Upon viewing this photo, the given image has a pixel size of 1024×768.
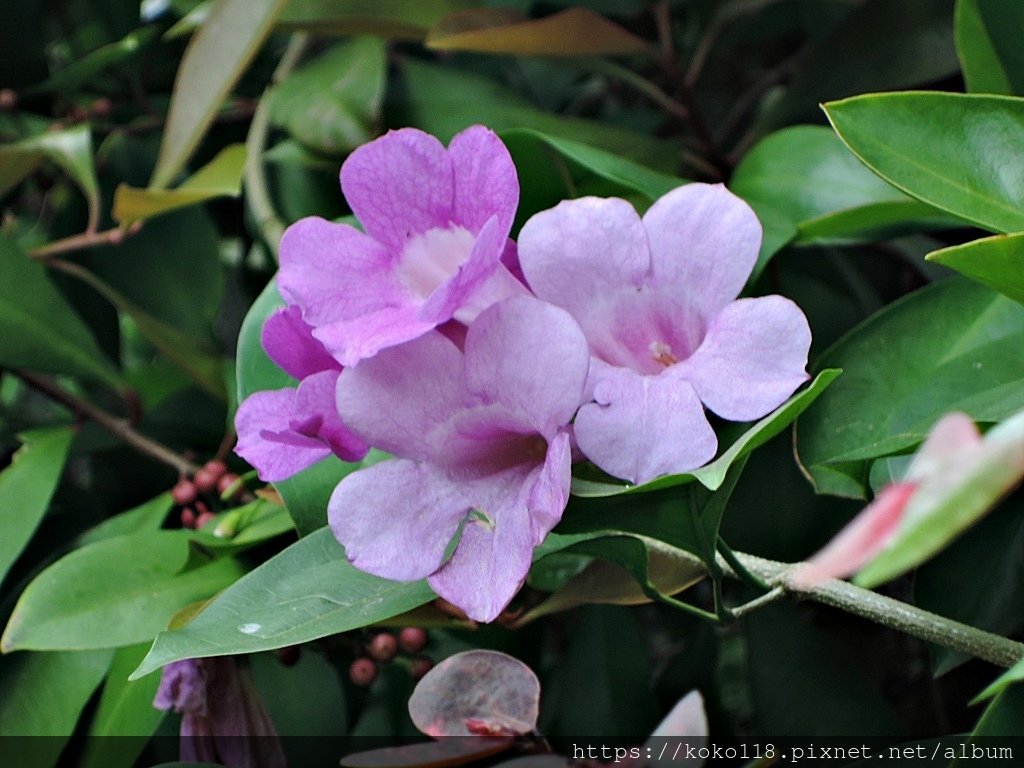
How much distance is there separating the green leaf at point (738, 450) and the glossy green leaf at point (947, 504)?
172 mm

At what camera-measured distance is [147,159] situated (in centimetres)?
100

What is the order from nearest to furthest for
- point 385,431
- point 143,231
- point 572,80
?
point 385,431, point 143,231, point 572,80

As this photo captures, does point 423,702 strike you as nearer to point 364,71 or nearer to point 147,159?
point 364,71

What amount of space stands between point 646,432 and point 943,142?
0.20m

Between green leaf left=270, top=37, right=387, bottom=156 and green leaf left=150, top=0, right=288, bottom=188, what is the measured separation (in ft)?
0.17

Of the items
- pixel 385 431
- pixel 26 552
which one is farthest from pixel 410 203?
pixel 26 552

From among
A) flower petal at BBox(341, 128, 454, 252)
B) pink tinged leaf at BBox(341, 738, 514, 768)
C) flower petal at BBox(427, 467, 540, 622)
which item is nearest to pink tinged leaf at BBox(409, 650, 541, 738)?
pink tinged leaf at BBox(341, 738, 514, 768)

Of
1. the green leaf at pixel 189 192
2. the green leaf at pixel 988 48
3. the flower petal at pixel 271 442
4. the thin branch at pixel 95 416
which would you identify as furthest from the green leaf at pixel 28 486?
the green leaf at pixel 988 48

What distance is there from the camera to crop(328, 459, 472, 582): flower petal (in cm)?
40

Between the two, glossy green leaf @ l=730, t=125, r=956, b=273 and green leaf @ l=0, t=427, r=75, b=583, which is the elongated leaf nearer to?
glossy green leaf @ l=730, t=125, r=956, b=273

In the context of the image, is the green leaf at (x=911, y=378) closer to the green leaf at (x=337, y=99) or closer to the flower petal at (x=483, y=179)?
the flower petal at (x=483, y=179)

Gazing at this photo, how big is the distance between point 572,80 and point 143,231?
1.50 feet

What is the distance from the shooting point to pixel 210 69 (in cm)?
77

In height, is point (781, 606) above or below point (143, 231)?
below
